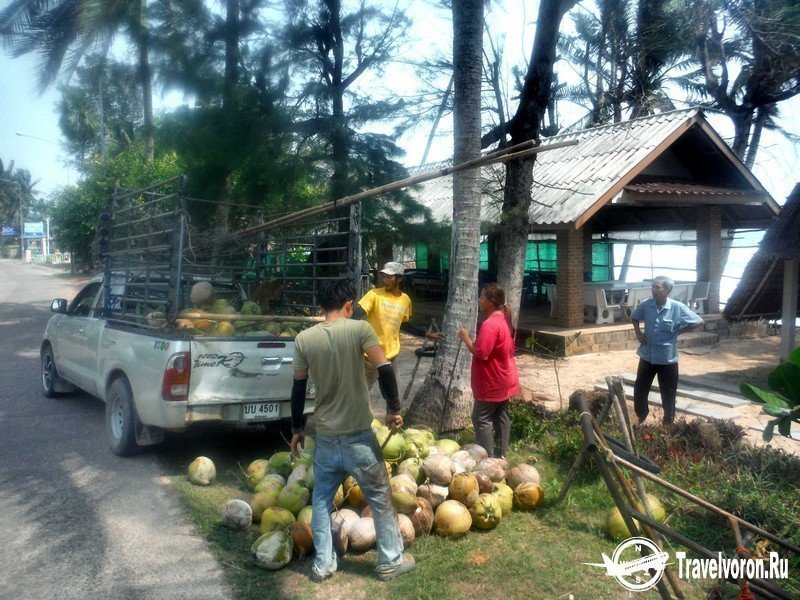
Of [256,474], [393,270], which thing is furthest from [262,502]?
[393,270]

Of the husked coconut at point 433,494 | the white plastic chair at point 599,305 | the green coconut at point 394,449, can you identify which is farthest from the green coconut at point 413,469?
the white plastic chair at point 599,305

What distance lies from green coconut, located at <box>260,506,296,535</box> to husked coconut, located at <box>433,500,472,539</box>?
101cm

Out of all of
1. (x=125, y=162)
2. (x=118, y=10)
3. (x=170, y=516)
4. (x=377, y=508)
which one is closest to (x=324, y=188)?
(x=118, y=10)

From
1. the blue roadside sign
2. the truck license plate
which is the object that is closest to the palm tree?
the truck license plate

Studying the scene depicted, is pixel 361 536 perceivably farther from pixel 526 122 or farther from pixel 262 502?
pixel 526 122

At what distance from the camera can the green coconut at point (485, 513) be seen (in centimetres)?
461

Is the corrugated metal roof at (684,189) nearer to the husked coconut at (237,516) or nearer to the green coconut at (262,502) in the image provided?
the green coconut at (262,502)

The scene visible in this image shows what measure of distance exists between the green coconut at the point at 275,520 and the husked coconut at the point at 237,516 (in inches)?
5.4

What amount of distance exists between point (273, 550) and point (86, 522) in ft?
5.34

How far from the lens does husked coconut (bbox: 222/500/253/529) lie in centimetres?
463

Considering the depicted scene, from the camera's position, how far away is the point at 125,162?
23.2m

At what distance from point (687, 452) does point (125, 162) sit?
22.3m

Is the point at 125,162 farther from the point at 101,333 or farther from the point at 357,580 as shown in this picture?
the point at 357,580

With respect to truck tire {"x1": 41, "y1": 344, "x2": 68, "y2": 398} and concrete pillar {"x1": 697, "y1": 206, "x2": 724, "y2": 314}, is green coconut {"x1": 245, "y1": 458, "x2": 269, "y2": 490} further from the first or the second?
concrete pillar {"x1": 697, "y1": 206, "x2": 724, "y2": 314}
